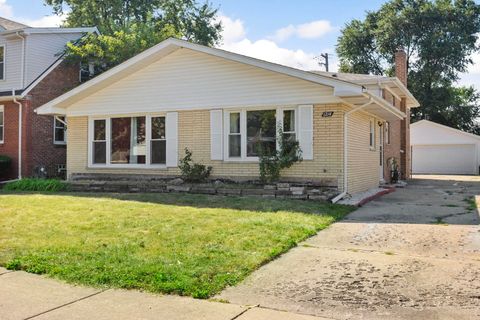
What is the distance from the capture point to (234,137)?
44.1 ft

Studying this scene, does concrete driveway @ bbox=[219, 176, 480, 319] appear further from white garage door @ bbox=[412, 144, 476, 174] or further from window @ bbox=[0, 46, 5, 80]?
white garage door @ bbox=[412, 144, 476, 174]

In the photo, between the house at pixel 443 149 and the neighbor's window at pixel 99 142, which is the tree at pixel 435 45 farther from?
the neighbor's window at pixel 99 142

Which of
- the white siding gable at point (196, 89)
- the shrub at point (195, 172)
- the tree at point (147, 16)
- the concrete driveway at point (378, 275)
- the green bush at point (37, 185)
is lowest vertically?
the concrete driveway at point (378, 275)

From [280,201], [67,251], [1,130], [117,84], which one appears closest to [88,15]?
[1,130]

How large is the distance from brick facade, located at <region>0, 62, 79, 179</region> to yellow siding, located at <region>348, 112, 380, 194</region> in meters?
12.5

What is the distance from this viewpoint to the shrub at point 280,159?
1229 cm

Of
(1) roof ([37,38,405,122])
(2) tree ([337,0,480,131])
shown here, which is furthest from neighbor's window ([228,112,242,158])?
(2) tree ([337,0,480,131])

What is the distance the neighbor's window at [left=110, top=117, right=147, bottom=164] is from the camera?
1507 cm

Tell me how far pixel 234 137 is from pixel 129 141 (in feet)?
12.8

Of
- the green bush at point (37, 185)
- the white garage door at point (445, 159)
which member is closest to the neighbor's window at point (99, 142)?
the green bush at point (37, 185)

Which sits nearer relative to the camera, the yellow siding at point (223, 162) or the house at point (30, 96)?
the yellow siding at point (223, 162)

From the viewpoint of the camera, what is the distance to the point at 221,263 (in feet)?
18.4

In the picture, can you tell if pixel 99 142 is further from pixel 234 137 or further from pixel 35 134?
pixel 234 137

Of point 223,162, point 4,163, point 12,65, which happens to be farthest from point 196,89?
point 12,65
